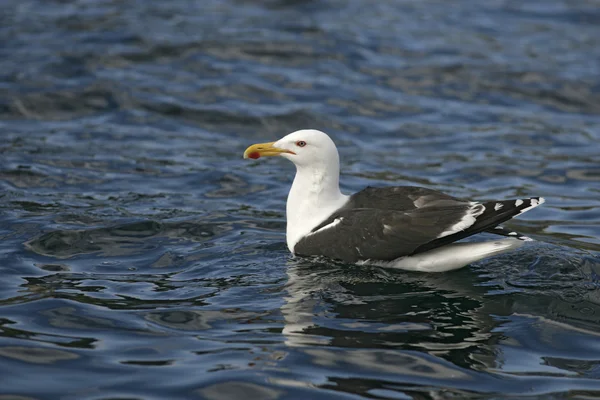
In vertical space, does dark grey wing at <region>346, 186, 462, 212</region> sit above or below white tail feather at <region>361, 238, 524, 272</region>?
above

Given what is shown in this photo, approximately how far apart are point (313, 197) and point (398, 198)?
93cm

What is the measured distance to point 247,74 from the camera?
16.1 m

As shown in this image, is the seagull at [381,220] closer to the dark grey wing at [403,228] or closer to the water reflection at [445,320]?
the dark grey wing at [403,228]

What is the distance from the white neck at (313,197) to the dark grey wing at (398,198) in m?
0.27

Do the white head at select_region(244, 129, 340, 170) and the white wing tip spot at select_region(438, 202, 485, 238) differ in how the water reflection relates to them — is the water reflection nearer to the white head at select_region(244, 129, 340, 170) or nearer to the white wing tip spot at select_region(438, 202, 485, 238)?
the white wing tip spot at select_region(438, 202, 485, 238)

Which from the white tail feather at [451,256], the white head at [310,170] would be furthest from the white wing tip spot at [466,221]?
the white head at [310,170]

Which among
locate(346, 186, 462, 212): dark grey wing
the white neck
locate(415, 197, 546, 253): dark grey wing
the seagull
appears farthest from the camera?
the white neck

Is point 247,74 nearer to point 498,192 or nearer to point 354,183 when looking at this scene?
point 354,183

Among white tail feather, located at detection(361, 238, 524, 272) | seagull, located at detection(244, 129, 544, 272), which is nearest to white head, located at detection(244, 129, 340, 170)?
seagull, located at detection(244, 129, 544, 272)

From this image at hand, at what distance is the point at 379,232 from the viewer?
26.6 feet

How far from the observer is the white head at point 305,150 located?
889 cm

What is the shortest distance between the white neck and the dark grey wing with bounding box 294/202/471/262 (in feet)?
0.99

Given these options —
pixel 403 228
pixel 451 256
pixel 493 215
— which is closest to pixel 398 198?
pixel 403 228

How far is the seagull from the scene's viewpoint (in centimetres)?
780
